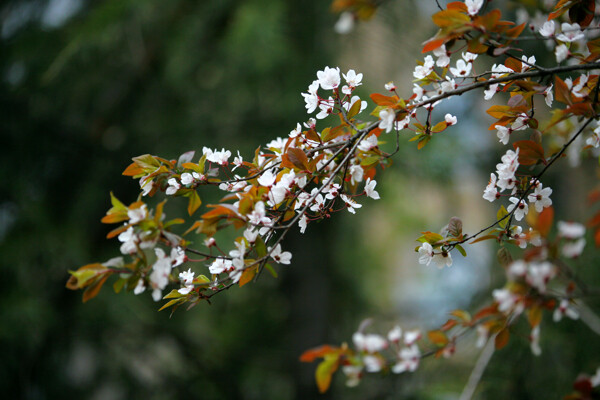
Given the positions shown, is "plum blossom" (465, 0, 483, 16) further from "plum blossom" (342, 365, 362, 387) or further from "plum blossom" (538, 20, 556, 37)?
"plum blossom" (342, 365, 362, 387)

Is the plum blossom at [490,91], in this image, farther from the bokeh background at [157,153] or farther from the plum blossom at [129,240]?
the bokeh background at [157,153]

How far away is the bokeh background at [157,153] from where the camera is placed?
202 cm

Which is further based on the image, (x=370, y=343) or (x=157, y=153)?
(x=157, y=153)

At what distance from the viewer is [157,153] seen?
85.1 inches

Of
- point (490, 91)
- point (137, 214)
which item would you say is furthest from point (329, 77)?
point (137, 214)

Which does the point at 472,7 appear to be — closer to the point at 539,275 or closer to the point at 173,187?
the point at 539,275

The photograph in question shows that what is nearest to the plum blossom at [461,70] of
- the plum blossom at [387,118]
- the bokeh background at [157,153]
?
the plum blossom at [387,118]

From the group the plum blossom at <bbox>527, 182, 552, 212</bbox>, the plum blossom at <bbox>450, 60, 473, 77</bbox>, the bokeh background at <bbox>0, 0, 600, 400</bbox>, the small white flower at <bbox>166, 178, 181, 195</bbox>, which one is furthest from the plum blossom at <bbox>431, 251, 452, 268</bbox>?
the bokeh background at <bbox>0, 0, 600, 400</bbox>

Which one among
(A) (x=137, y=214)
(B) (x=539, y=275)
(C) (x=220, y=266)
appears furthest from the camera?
(C) (x=220, y=266)

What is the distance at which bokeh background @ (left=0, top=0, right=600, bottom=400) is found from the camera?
202cm

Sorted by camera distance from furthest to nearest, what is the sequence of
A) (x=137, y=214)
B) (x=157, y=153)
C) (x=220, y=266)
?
(x=157, y=153)
(x=220, y=266)
(x=137, y=214)

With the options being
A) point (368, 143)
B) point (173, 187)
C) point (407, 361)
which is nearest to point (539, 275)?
point (407, 361)

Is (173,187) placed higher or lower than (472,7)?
lower

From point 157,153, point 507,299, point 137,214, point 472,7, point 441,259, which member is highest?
point 472,7
